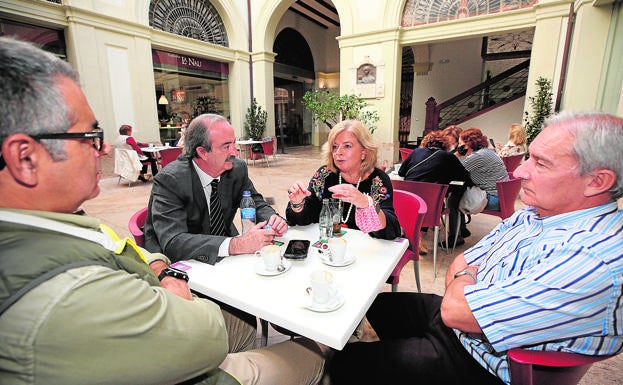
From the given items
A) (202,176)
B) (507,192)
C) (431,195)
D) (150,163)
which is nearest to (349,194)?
(202,176)

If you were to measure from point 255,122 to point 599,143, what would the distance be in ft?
35.0

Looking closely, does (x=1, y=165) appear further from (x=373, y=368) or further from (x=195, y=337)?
(x=373, y=368)

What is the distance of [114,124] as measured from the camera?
777 cm

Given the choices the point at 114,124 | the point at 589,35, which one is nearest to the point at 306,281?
the point at 589,35

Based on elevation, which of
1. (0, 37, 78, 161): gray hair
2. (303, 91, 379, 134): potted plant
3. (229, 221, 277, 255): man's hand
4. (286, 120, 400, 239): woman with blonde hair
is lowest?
(229, 221, 277, 255): man's hand

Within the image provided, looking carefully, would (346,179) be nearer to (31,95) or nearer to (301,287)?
(301,287)

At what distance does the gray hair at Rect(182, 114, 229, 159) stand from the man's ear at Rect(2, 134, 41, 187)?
1114mm

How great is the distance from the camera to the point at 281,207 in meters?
5.03

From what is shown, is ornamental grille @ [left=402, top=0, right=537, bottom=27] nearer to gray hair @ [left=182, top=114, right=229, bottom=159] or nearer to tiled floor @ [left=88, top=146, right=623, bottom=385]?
tiled floor @ [left=88, top=146, right=623, bottom=385]

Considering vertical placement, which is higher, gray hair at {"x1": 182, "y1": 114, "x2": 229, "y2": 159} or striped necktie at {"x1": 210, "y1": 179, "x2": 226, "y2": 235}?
gray hair at {"x1": 182, "y1": 114, "x2": 229, "y2": 159}

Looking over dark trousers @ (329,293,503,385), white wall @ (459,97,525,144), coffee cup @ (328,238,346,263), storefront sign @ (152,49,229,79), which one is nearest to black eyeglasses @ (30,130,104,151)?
coffee cup @ (328,238,346,263)

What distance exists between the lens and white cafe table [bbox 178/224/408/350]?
3.18 feet

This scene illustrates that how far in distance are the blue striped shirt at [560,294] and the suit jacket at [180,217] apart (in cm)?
113

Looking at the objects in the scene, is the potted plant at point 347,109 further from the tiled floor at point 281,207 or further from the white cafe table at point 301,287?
the white cafe table at point 301,287
